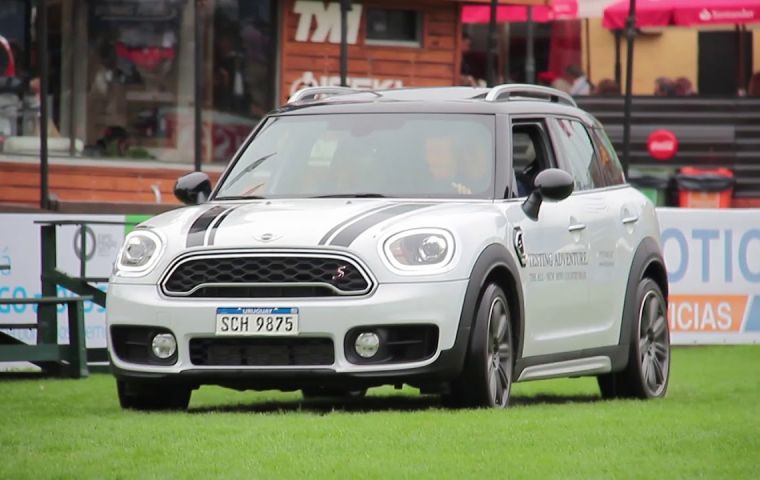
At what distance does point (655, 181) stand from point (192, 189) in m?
17.7

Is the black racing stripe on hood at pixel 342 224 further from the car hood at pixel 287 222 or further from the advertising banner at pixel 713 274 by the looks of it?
the advertising banner at pixel 713 274

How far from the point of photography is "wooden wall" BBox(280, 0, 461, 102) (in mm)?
24531

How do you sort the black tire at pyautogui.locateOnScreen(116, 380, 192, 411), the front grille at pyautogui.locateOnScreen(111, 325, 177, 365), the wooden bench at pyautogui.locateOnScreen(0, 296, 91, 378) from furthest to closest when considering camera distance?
the wooden bench at pyautogui.locateOnScreen(0, 296, 91, 378) < the black tire at pyautogui.locateOnScreen(116, 380, 192, 411) < the front grille at pyautogui.locateOnScreen(111, 325, 177, 365)

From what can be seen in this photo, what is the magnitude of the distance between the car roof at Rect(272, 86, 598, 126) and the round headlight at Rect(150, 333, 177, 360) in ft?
6.49

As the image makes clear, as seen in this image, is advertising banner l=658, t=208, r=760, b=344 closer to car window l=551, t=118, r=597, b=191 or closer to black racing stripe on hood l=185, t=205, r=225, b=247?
car window l=551, t=118, r=597, b=191

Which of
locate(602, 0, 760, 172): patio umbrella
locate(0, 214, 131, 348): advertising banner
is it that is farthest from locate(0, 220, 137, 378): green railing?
locate(602, 0, 760, 172): patio umbrella

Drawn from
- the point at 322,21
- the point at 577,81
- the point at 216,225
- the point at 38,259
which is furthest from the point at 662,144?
the point at 216,225

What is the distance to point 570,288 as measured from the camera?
37.0ft

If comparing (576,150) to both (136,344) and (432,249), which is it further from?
(136,344)

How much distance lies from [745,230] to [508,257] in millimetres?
8260

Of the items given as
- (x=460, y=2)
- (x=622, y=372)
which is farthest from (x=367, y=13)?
(x=622, y=372)

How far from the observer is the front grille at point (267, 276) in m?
9.75

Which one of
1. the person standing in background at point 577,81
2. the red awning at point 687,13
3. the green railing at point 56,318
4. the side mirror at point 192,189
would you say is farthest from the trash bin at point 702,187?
the side mirror at point 192,189

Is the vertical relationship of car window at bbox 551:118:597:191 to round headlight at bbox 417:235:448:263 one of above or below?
above
